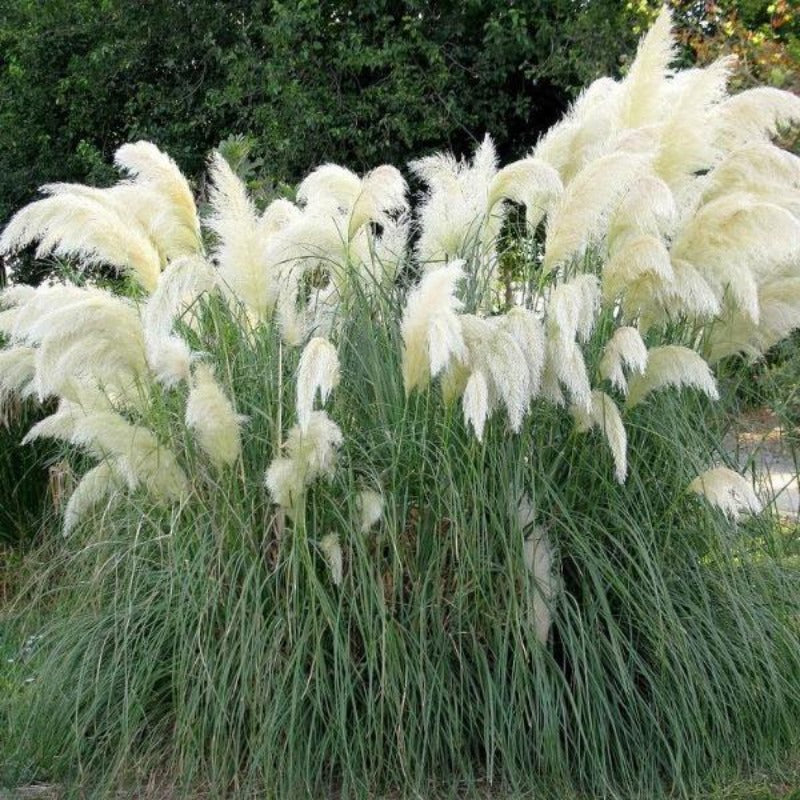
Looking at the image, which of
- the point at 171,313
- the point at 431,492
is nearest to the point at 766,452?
the point at 431,492

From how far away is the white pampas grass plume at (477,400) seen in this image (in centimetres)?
347

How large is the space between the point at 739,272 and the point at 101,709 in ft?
8.33

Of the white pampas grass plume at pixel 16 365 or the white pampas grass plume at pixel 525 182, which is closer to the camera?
the white pampas grass plume at pixel 525 182

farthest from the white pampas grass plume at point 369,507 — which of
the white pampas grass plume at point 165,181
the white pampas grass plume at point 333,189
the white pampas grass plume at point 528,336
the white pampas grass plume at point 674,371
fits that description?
the white pampas grass plume at point 165,181

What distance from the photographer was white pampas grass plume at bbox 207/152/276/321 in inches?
163

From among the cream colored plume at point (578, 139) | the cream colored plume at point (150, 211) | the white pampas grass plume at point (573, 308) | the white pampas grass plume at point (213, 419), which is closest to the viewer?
the white pampas grass plume at point (573, 308)

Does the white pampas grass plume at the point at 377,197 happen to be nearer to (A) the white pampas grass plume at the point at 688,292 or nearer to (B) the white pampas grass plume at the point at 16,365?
(A) the white pampas grass plume at the point at 688,292

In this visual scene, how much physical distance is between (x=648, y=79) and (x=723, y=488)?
1.61 m

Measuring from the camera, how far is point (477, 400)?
3.51 m

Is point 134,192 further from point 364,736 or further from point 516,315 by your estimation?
point 364,736

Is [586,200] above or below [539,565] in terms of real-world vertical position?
above

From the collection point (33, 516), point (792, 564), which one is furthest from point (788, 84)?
point (33, 516)

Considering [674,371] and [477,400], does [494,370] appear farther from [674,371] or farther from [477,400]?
[674,371]

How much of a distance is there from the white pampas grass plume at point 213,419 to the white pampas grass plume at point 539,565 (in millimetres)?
943
